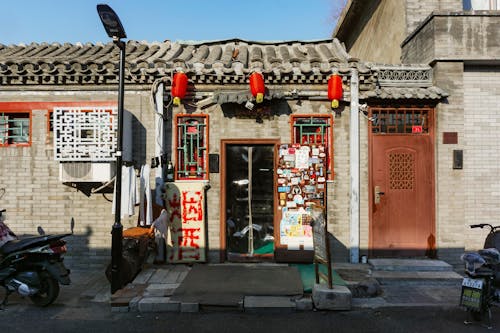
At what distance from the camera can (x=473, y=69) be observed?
8320 mm

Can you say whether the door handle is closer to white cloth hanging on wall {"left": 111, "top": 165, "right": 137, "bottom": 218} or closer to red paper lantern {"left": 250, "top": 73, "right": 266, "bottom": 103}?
red paper lantern {"left": 250, "top": 73, "right": 266, "bottom": 103}

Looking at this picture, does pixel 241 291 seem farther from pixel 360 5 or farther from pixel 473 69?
pixel 360 5

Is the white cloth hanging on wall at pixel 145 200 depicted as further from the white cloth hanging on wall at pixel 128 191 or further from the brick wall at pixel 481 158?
the brick wall at pixel 481 158

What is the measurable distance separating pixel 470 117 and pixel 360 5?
7252 mm

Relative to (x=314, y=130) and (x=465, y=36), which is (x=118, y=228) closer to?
(x=314, y=130)

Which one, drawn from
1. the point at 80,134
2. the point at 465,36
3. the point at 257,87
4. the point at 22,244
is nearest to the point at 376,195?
the point at 257,87

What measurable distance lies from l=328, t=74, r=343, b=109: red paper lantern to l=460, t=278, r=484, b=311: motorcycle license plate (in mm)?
4137

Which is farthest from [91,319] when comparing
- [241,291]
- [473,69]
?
[473,69]

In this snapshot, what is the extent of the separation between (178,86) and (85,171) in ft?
8.37

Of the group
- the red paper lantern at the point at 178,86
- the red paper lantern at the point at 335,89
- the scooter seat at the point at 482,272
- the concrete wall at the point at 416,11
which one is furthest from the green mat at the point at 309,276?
the concrete wall at the point at 416,11

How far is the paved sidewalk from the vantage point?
5.79 meters

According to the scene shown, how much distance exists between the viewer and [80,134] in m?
7.43

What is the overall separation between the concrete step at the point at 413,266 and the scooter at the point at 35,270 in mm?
5822

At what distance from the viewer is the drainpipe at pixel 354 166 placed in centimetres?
788
